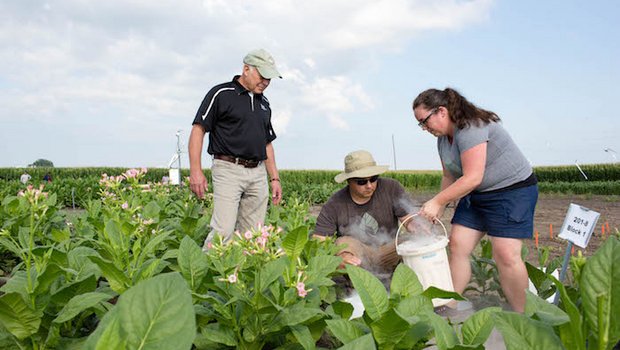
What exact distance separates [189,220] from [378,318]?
290 cm

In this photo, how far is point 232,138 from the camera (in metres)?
4.59

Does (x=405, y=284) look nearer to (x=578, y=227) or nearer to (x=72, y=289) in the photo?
(x=72, y=289)

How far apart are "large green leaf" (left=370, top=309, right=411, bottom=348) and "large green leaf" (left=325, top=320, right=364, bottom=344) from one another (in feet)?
0.28

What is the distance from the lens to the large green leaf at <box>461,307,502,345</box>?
1.46 m

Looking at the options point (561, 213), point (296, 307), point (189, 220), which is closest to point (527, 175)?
point (296, 307)

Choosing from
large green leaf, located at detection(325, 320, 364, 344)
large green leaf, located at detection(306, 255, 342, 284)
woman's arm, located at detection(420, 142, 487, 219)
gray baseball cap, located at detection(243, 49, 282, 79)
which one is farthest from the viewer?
gray baseball cap, located at detection(243, 49, 282, 79)

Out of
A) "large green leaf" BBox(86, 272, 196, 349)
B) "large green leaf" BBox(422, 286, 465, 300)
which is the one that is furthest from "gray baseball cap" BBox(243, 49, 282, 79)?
"large green leaf" BBox(86, 272, 196, 349)

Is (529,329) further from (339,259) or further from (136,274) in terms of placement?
(136,274)

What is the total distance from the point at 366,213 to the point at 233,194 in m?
1.14

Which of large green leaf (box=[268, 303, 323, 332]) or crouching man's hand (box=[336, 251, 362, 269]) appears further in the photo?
crouching man's hand (box=[336, 251, 362, 269])

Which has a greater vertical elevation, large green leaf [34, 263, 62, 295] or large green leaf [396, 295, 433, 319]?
large green leaf [34, 263, 62, 295]

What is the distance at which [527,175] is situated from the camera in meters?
3.62

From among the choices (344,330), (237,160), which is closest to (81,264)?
(344,330)

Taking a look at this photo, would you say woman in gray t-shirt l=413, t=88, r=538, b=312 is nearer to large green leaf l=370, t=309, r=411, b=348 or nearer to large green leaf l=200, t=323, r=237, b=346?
large green leaf l=200, t=323, r=237, b=346
